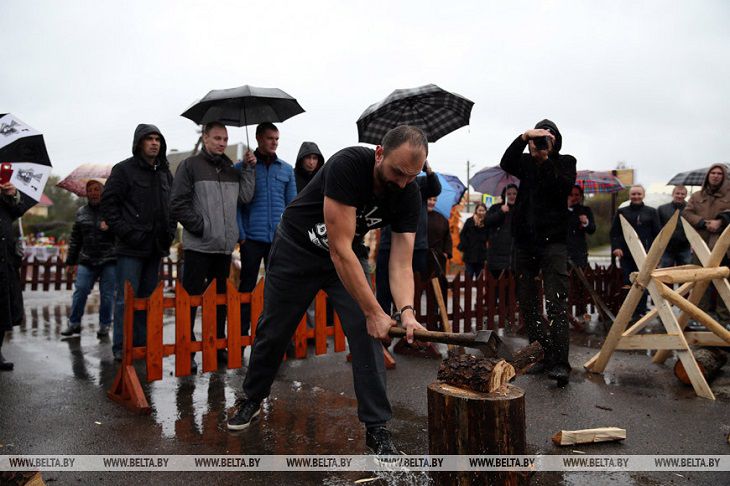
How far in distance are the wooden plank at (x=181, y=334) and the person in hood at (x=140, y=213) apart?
80 centimetres

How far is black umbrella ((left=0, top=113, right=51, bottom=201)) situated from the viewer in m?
4.83

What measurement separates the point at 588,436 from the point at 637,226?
618 centimetres

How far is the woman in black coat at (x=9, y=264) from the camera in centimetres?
490

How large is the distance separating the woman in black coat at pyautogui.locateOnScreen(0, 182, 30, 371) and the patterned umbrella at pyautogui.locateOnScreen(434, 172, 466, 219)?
571 centimetres

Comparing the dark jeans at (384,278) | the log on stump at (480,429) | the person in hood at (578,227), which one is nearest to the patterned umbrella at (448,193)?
the person in hood at (578,227)

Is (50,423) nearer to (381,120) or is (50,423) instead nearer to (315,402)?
(315,402)

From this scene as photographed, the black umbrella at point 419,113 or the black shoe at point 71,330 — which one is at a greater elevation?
the black umbrella at point 419,113

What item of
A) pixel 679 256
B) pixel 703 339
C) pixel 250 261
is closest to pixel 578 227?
pixel 679 256

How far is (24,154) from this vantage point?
197 inches

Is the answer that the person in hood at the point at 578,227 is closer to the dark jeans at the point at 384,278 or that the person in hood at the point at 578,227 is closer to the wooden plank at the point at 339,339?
the dark jeans at the point at 384,278

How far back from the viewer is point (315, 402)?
4.12m

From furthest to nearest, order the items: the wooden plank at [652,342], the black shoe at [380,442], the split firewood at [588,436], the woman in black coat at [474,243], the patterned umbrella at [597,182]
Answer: the patterned umbrella at [597,182], the woman in black coat at [474,243], the wooden plank at [652,342], the split firewood at [588,436], the black shoe at [380,442]

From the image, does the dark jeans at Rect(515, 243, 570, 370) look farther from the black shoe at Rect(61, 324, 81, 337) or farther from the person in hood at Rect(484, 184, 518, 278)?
the black shoe at Rect(61, 324, 81, 337)

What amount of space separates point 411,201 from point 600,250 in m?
41.5
